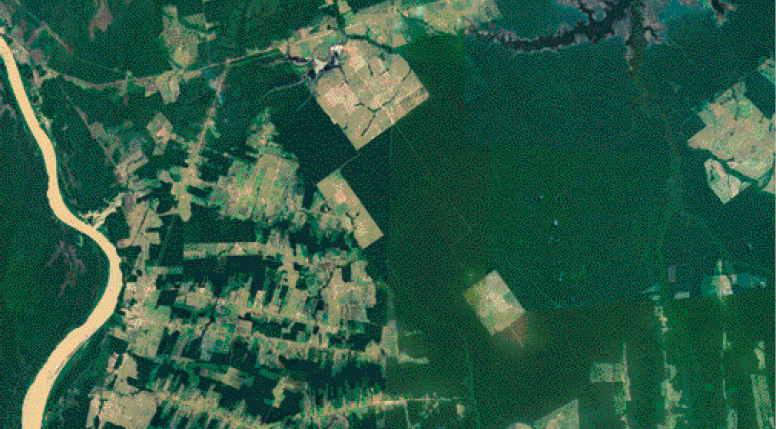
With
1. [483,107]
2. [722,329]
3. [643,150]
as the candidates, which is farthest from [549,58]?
[722,329]

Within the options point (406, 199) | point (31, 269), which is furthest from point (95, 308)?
point (406, 199)

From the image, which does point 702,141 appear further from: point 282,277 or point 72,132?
point 72,132

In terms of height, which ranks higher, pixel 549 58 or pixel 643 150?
pixel 549 58
